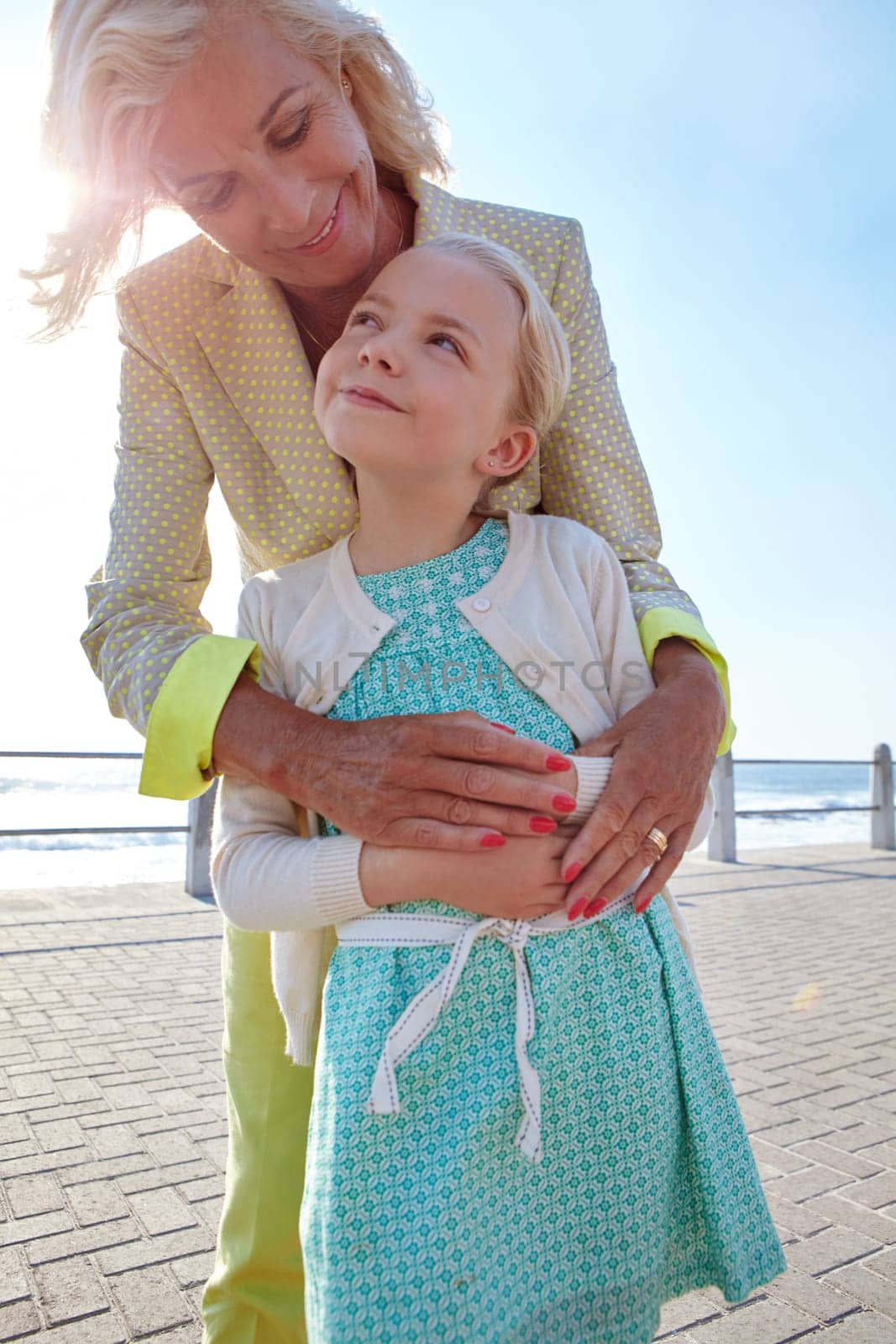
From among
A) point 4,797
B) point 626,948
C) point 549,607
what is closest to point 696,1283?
point 626,948

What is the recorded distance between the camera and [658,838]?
1.46m

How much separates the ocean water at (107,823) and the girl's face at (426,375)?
8.25 ft

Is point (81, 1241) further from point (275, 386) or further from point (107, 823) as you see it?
point (107, 823)

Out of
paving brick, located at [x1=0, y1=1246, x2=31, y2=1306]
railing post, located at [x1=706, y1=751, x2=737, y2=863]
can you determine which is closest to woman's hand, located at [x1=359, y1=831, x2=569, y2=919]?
paving brick, located at [x1=0, y1=1246, x2=31, y2=1306]

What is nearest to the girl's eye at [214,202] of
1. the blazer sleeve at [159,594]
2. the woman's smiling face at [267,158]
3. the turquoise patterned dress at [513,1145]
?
the woman's smiling face at [267,158]

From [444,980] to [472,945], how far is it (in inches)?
2.5

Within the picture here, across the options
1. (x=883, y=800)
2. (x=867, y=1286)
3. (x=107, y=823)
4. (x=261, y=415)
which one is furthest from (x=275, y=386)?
(x=107, y=823)

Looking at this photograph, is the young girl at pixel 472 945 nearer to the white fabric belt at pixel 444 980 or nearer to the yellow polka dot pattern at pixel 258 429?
the white fabric belt at pixel 444 980

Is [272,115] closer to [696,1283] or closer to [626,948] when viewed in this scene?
[626,948]

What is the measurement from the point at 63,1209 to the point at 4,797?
2653 centimetres

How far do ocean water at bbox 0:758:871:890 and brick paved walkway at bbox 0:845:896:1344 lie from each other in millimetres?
1266

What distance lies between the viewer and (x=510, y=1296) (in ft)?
4.08

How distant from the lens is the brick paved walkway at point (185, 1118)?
2.58 metres

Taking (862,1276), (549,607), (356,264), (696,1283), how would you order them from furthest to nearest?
(862,1276) → (356,264) → (549,607) → (696,1283)
